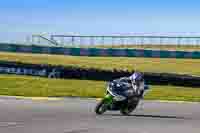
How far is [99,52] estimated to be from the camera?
60.8 meters

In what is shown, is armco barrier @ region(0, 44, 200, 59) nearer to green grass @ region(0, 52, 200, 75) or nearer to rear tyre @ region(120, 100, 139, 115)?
green grass @ region(0, 52, 200, 75)

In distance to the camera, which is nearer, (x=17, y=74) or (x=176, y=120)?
(x=176, y=120)

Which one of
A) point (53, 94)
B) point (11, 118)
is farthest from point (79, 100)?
point (11, 118)

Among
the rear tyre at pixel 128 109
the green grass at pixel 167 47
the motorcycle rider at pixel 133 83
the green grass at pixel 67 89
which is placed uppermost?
the green grass at pixel 167 47

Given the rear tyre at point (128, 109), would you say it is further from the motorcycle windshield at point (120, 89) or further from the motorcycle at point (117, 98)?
the motorcycle windshield at point (120, 89)

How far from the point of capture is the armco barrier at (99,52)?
59.1m

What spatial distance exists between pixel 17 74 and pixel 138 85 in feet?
55.9

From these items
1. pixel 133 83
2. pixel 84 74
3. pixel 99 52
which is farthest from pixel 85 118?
pixel 99 52

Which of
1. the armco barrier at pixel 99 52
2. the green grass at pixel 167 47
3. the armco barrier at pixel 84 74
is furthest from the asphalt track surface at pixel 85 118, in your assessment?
the green grass at pixel 167 47

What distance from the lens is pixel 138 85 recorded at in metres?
15.6

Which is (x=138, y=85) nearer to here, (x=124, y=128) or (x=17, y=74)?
(x=124, y=128)

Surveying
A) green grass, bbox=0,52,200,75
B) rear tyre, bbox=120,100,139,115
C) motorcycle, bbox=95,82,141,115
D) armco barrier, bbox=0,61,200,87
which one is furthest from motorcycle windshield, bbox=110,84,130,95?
green grass, bbox=0,52,200,75

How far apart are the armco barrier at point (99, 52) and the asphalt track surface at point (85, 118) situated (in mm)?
39390

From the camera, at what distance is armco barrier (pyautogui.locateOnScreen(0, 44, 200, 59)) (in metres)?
59.1
